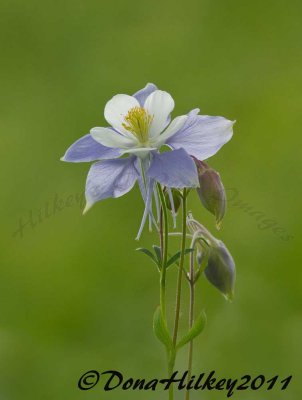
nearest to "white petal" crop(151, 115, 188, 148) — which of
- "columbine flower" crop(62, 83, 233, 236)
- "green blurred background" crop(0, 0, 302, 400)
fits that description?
"columbine flower" crop(62, 83, 233, 236)

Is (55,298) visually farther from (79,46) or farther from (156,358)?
(79,46)

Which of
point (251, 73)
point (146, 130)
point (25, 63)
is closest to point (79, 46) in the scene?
point (25, 63)

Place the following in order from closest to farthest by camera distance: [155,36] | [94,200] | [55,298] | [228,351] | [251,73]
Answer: [94,200] < [228,351] < [55,298] < [251,73] < [155,36]

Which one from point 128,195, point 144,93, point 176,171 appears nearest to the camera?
point 176,171

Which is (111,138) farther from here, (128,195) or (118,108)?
(128,195)

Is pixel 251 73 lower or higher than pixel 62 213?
higher

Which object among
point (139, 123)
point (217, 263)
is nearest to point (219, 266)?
point (217, 263)

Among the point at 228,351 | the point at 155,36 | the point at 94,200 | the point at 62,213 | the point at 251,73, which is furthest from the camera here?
the point at 155,36
